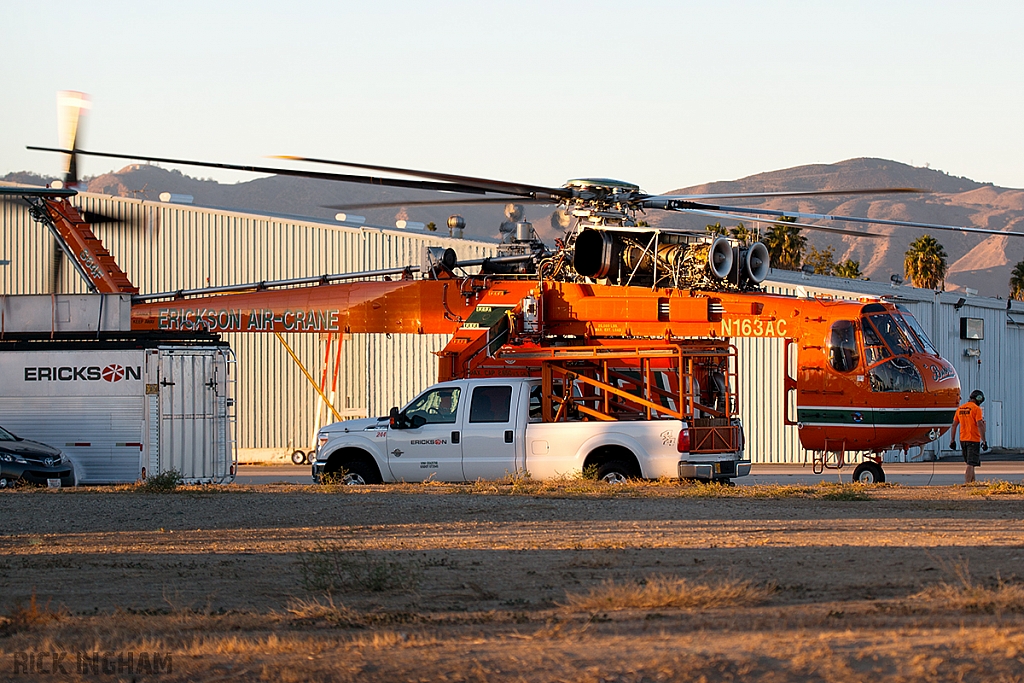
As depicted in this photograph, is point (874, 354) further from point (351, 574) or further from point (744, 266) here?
point (351, 574)

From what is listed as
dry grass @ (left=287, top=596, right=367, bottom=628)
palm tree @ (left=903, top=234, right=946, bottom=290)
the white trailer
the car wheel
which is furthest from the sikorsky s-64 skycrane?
palm tree @ (left=903, top=234, right=946, bottom=290)

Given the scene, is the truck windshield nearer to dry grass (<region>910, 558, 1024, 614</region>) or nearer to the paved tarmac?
the paved tarmac

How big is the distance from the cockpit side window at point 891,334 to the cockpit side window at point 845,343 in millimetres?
403

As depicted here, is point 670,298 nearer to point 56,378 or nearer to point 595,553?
point 595,553

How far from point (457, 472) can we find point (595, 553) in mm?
7391

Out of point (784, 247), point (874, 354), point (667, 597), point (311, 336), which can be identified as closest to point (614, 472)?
point (874, 354)

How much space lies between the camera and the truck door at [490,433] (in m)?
18.3

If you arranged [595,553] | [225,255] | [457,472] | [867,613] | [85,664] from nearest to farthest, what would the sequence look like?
[85,664] < [867,613] < [595,553] < [457,472] < [225,255]

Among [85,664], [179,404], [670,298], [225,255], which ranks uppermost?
[225,255]

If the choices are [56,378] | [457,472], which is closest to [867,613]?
[457,472]

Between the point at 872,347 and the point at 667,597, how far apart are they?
11.4 meters

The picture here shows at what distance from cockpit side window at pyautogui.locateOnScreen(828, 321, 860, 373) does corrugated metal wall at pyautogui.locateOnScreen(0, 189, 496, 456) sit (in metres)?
19.5

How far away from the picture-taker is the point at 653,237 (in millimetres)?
19734

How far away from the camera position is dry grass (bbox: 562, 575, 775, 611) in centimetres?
855
